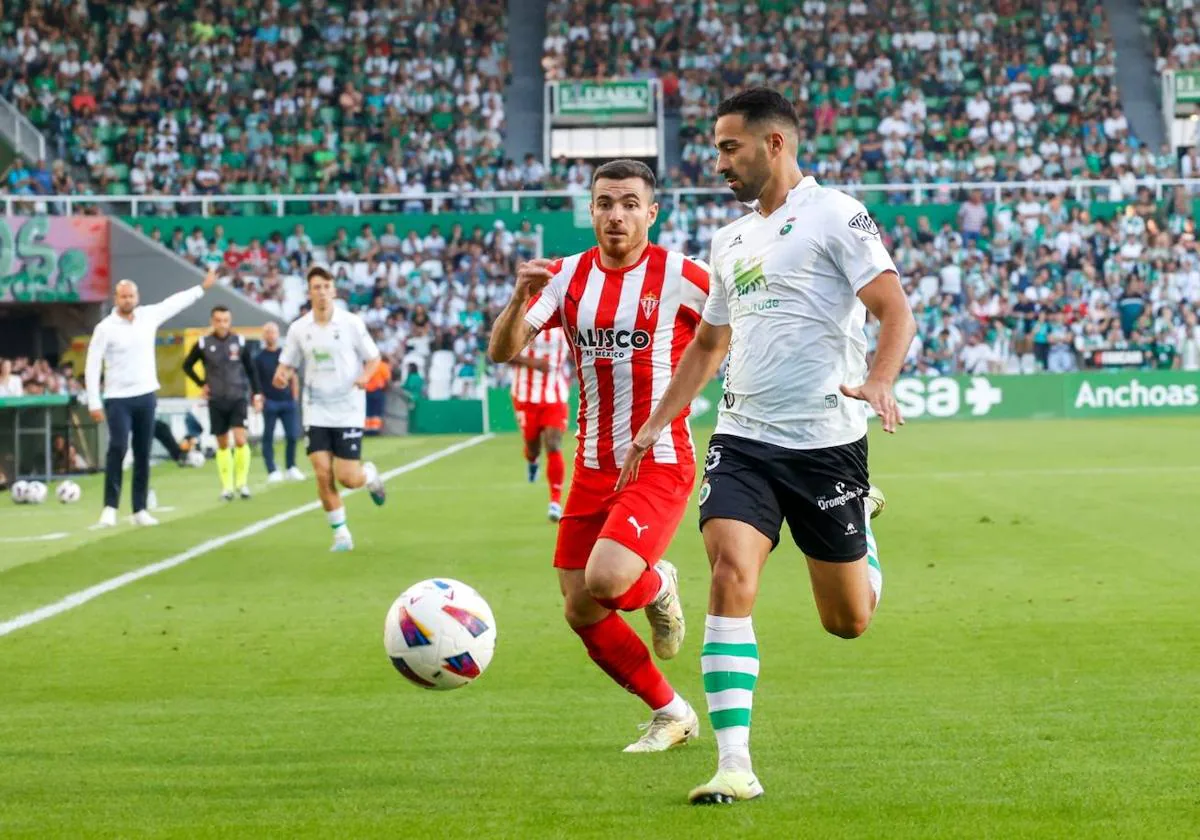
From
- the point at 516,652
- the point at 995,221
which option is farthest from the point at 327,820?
the point at 995,221

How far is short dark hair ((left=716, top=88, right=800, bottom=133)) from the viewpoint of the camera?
19.5 ft

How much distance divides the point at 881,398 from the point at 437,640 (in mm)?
2120

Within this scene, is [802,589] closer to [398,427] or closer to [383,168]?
[398,427]

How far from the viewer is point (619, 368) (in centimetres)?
712

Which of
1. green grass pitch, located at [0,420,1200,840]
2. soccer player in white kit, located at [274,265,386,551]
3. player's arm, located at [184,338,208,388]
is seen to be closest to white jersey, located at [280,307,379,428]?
soccer player in white kit, located at [274,265,386,551]

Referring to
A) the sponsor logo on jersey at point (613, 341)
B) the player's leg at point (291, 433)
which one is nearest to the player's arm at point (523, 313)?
the sponsor logo on jersey at point (613, 341)

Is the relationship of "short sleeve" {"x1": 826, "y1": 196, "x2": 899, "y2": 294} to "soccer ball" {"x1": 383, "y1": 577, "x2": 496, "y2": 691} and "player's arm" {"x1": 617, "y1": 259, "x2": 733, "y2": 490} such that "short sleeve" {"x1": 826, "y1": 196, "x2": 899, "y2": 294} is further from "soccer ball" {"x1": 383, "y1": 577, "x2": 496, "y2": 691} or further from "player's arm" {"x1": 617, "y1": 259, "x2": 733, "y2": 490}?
"soccer ball" {"x1": 383, "y1": 577, "x2": 496, "y2": 691}

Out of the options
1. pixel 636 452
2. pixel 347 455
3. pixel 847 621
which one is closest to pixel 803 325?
pixel 636 452

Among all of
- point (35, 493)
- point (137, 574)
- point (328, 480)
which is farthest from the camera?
point (35, 493)

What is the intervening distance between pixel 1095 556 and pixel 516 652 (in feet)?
17.9

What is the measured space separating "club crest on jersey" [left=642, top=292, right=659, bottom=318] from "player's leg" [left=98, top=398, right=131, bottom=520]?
35.4 feet

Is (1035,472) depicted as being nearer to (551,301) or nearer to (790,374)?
(551,301)

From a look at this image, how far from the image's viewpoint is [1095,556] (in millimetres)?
12688

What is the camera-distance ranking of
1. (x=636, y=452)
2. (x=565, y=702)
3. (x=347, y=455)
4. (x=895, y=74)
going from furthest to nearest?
(x=895, y=74)
(x=347, y=455)
(x=565, y=702)
(x=636, y=452)
